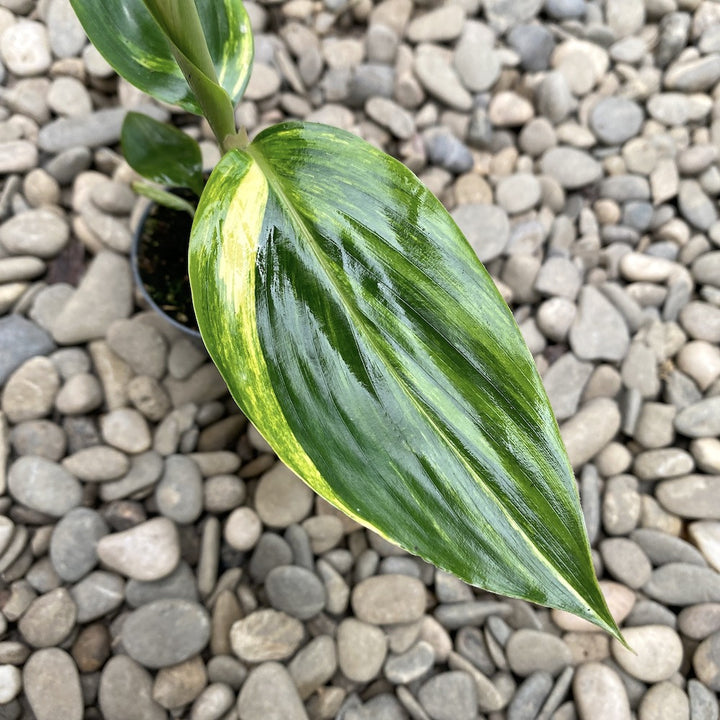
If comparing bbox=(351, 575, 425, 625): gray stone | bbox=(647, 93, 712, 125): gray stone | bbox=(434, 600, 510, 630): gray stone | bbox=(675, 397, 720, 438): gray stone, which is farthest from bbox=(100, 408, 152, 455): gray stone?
bbox=(647, 93, 712, 125): gray stone

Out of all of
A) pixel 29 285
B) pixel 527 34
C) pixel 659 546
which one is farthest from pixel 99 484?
pixel 527 34

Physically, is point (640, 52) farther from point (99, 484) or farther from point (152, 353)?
point (99, 484)

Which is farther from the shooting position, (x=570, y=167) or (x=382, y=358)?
(x=570, y=167)

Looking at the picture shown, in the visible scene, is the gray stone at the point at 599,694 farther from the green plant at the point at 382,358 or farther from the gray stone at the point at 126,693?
the gray stone at the point at 126,693

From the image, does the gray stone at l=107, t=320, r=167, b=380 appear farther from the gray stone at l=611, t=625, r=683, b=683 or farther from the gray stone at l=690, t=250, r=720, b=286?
the gray stone at l=690, t=250, r=720, b=286

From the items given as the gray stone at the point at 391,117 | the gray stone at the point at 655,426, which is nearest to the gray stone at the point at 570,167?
the gray stone at the point at 391,117

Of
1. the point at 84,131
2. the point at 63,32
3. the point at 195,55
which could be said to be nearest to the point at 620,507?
the point at 195,55

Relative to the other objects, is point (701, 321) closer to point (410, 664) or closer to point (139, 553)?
point (410, 664)
